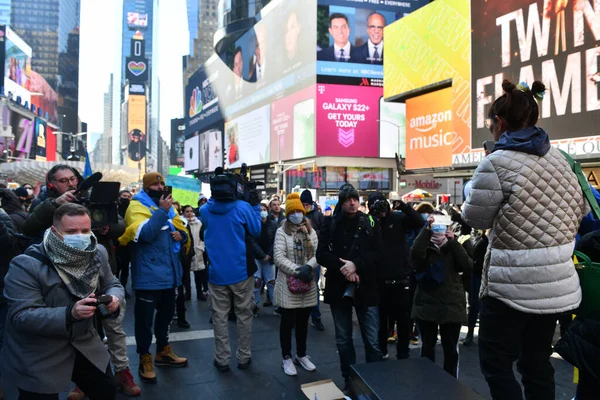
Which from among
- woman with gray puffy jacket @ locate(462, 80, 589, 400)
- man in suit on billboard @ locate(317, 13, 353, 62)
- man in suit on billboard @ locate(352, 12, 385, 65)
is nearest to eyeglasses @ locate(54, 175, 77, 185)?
woman with gray puffy jacket @ locate(462, 80, 589, 400)

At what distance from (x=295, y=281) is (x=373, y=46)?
49.5 meters

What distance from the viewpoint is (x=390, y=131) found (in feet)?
163

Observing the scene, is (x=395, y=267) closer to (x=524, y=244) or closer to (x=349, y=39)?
(x=524, y=244)

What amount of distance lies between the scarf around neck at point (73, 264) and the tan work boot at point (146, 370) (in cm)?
217

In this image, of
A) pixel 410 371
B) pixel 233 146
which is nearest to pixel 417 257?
pixel 410 371

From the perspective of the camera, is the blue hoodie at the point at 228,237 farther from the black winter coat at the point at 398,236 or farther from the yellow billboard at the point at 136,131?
the yellow billboard at the point at 136,131

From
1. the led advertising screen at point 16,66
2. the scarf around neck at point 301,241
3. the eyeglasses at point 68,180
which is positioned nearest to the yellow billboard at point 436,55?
the scarf around neck at point 301,241

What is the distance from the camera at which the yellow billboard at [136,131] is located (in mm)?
174538

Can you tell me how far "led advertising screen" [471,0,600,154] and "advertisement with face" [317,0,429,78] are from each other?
24613 millimetres

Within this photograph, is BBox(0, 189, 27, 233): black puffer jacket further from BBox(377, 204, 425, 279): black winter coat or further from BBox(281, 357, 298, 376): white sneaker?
BBox(377, 204, 425, 279): black winter coat

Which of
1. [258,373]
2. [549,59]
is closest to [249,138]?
[549,59]

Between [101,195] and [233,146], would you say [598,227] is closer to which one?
[101,195]

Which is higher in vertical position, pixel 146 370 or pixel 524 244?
pixel 524 244

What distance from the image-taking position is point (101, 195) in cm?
440
